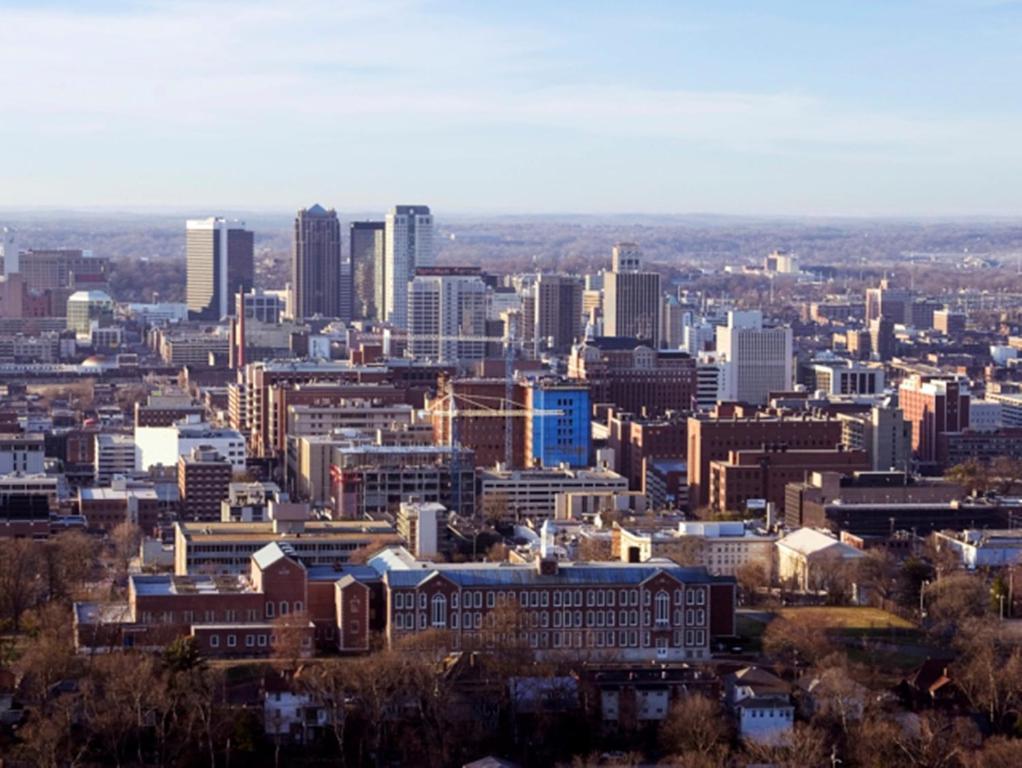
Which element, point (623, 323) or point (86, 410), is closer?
Result: point (86, 410)

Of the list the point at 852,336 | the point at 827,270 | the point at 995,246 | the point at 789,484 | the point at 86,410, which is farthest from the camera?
the point at 995,246

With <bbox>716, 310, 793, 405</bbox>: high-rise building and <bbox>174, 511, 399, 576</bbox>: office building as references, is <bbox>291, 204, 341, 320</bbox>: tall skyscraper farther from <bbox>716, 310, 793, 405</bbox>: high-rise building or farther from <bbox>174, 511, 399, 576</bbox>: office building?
<bbox>174, 511, 399, 576</bbox>: office building

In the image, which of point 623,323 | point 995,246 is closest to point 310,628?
point 623,323

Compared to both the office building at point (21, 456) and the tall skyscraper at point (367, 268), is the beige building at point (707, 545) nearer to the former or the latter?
the office building at point (21, 456)

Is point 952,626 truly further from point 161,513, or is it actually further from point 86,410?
point 86,410

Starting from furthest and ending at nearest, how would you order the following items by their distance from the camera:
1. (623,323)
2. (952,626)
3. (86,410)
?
(623,323) < (86,410) < (952,626)

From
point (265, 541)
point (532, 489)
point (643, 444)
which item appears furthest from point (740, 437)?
point (265, 541)

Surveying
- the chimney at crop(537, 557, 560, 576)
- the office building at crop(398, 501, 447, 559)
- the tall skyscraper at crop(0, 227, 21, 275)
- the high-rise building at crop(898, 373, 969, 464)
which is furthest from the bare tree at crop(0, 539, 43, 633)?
the tall skyscraper at crop(0, 227, 21, 275)
